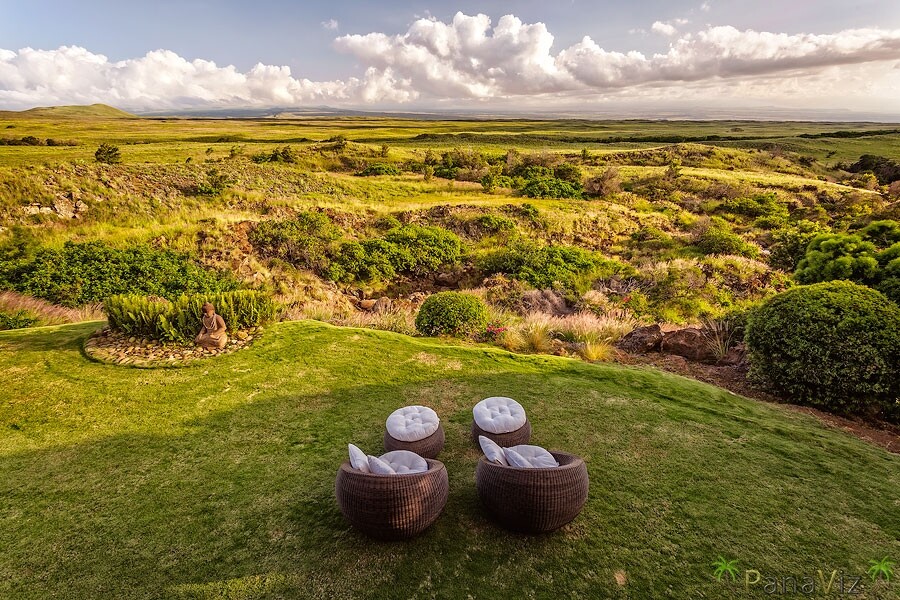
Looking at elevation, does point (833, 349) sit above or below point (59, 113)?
below

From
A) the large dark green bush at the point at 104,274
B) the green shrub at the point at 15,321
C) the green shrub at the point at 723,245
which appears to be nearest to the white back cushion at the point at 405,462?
the green shrub at the point at 15,321

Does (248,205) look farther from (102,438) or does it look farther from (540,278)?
(102,438)

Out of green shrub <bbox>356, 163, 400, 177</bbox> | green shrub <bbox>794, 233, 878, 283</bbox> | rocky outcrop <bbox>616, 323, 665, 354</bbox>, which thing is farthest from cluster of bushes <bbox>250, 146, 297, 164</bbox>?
green shrub <bbox>794, 233, 878, 283</bbox>

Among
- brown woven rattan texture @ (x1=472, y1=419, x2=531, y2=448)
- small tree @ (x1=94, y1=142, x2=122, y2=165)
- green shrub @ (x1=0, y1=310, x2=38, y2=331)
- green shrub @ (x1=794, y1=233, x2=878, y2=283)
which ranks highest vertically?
small tree @ (x1=94, y1=142, x2=122, y2=165)

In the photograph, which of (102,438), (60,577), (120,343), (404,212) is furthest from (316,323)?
(404,212)

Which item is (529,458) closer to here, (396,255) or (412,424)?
(412,424)

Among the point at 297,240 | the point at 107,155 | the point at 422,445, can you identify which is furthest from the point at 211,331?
the point at 107,155

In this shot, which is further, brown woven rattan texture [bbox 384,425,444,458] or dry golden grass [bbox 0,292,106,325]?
dry golden grass [bbox 0,292,106,325]

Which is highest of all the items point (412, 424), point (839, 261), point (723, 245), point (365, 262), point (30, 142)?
point (30, 142)

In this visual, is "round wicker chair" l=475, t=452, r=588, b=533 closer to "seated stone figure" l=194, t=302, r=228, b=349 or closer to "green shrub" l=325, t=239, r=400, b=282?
"seated stone figure" l=194, t=302, r=228, b=349
